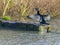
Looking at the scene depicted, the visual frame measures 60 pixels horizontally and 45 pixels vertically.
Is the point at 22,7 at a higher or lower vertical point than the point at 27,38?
higher

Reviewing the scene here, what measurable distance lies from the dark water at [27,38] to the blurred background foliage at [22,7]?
5.89 metres

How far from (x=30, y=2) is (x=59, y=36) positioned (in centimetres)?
795

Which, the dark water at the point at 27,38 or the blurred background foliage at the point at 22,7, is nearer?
the dark water at the point at 27,38

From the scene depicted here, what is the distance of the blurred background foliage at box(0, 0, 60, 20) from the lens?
2247 centimetres

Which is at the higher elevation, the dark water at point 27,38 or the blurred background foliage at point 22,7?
the blurred background foliage at point 22,7

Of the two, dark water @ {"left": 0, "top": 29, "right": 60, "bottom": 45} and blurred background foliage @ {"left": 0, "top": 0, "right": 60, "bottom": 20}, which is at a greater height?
blurred background foliage @ {"left": 0, "top": 0, "right": 60, "bottom": 20}

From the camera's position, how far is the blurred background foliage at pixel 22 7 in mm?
22469

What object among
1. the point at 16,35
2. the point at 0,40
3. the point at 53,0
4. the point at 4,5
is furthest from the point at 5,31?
the point at 53,0

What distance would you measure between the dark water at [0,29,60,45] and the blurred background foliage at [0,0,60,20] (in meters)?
5.89

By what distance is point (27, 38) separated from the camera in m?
14.5

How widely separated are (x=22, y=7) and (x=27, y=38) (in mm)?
8440

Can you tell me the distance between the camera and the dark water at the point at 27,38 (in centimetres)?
1333

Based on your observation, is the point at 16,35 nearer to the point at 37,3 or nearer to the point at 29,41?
the point at 29,41

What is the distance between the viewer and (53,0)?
2559 cm
